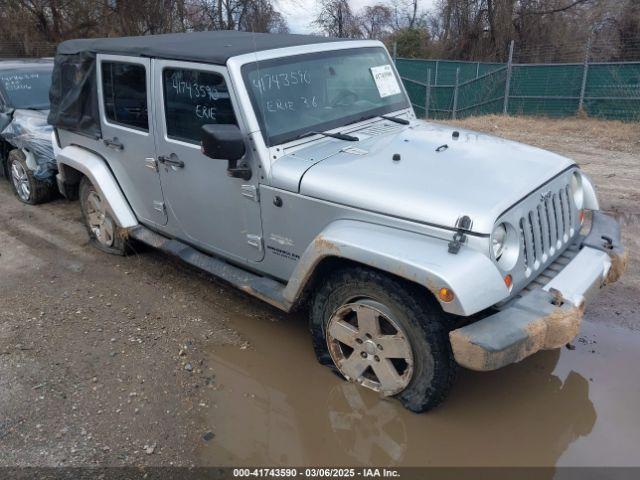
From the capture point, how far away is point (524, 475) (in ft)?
9.20

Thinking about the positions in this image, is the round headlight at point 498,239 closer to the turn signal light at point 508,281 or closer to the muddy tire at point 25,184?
the turn signal light at point 508,281

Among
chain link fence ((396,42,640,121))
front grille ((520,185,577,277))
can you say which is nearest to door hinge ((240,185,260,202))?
front grille ((520,185,577,277))

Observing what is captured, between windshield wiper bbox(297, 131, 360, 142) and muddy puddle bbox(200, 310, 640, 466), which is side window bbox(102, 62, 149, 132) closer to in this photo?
windshield wiper bbox(297, 131, 360, 142)

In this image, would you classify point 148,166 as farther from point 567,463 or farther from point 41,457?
point 567,463

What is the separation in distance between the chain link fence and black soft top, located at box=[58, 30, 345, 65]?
36.4 feet

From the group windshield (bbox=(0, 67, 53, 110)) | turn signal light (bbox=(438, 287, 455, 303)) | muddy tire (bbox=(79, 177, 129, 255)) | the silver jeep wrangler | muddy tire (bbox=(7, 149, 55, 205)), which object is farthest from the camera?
windshield (bbox=(0, 67, 53, 110))

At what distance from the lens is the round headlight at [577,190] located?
11.8 feet

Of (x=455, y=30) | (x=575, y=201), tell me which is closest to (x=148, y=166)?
(x=575, y=201)

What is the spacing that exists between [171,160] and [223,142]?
1056 mm

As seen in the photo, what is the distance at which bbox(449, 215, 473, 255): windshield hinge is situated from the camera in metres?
2.65

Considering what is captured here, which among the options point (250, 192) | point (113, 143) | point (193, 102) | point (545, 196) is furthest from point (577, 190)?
point (113, 143)

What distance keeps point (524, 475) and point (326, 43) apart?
3.01 m

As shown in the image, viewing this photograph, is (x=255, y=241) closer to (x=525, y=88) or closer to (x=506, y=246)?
(x=506, y=246)

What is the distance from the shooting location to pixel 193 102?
3.81 meters
